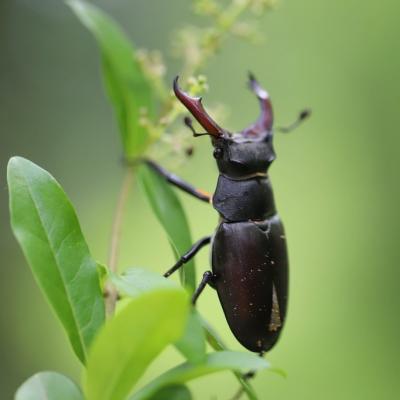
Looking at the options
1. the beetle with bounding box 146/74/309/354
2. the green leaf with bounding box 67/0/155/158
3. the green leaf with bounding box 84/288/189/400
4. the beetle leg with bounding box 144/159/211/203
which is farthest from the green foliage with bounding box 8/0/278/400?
the green leaf with bounding box 67/0/155/158

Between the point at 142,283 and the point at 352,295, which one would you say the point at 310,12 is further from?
the point at 142,283

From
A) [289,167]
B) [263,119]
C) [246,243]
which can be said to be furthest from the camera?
[289,167]

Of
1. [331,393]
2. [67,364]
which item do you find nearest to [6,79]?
[67,364]

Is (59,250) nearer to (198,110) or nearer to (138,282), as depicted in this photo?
(138,282)

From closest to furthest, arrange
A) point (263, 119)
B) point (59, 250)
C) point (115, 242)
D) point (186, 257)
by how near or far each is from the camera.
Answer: point (59, 250) < point (186, 257) < point (115, 242) < point (263, 119)

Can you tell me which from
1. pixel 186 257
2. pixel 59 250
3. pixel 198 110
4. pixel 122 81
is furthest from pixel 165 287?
pixel 122 81

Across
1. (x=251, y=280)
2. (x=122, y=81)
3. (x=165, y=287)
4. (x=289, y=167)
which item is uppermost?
(x=122, y=81)

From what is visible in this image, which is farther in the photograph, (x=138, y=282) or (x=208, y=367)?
(x=138, y=282)
